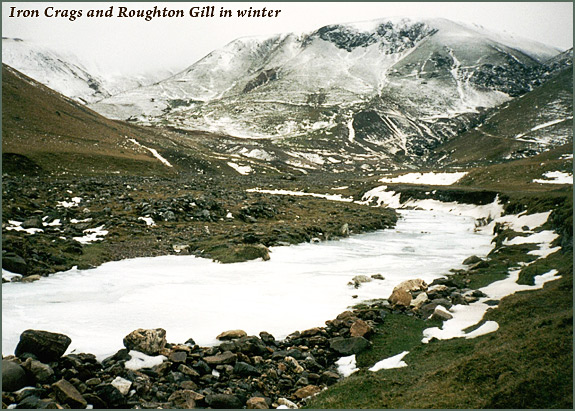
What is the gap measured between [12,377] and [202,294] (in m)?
7.35

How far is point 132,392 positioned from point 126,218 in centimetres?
2048

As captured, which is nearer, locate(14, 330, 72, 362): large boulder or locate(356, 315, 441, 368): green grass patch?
locate(14, 330, 72, 362): large boulder

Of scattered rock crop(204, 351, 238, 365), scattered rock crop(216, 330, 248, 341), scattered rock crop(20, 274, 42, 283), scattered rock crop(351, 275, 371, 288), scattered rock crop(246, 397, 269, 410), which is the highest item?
scattered rock crop(246, 397, 269, 410)

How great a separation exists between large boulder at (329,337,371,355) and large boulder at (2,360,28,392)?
692cm

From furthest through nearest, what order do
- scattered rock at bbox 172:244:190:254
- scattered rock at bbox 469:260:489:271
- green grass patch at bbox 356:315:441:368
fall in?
scattered rock at bbox 172:244:190:254, scattered rock at bbox 469:260:489:271, green grass patch at bbox 356:315:441:368

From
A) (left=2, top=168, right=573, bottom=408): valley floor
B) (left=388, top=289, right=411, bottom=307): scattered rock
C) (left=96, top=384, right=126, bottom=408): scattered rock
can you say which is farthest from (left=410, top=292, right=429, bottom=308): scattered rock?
(left=96, top=384, right=126, bottom=408): scattered rock

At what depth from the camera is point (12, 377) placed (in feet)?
23.3

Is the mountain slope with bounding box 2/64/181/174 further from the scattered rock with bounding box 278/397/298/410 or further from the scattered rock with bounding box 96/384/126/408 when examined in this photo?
the scattered rock with bounding box 278/397/298/410

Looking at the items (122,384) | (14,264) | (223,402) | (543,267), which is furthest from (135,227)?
(543,267)

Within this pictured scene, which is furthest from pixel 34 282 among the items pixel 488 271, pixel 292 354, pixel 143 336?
pixel 488 271

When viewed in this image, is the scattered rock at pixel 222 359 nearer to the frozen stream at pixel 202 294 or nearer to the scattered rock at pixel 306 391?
the frozen stream at pixel 202 294

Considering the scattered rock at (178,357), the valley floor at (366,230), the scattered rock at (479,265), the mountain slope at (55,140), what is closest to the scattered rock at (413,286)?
the valley floor at (366,230)

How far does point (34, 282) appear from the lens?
548 inches

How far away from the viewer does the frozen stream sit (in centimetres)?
1066
